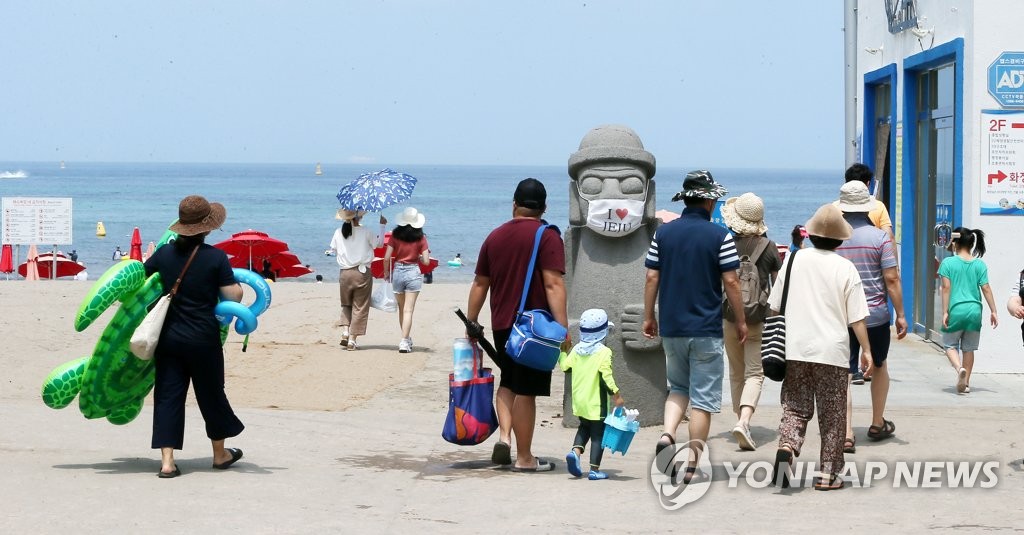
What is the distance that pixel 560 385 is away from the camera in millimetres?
11969

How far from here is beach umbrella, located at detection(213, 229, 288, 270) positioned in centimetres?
2836

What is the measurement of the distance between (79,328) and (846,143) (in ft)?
36.8

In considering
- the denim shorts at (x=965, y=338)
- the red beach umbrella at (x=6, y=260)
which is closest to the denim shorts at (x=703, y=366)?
the denim shorts at (x=965, y=338)

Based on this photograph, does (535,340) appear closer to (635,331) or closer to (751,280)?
(751,280)

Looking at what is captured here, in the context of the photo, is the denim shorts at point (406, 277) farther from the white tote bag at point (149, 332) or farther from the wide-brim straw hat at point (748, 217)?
the white tote bag at point (149, 332)

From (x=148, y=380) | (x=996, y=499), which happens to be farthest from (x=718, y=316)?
(x=148, y=380)

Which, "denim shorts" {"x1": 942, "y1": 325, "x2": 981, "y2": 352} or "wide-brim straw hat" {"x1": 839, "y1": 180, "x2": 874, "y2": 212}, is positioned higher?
"wide-brim straw hat" {"x1": 839, "y1": 180, "x2": 874, "y2": 212}

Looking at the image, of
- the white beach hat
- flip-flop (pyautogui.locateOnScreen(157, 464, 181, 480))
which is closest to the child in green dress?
the white beach hat

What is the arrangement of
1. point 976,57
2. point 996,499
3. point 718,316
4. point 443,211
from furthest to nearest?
point 443,211 → point 976,57 → point 718,316 → point 996,499

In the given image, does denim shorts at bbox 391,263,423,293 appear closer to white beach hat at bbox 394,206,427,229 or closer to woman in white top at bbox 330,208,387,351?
woman in white top at bbox 330,208,387,351

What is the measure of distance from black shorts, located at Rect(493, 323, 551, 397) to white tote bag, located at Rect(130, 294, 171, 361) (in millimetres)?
1877

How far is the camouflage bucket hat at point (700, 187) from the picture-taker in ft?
24.5

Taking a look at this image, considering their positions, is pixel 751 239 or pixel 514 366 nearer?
pixel 514 366

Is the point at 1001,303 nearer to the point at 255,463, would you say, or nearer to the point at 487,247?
the point at 487,247
